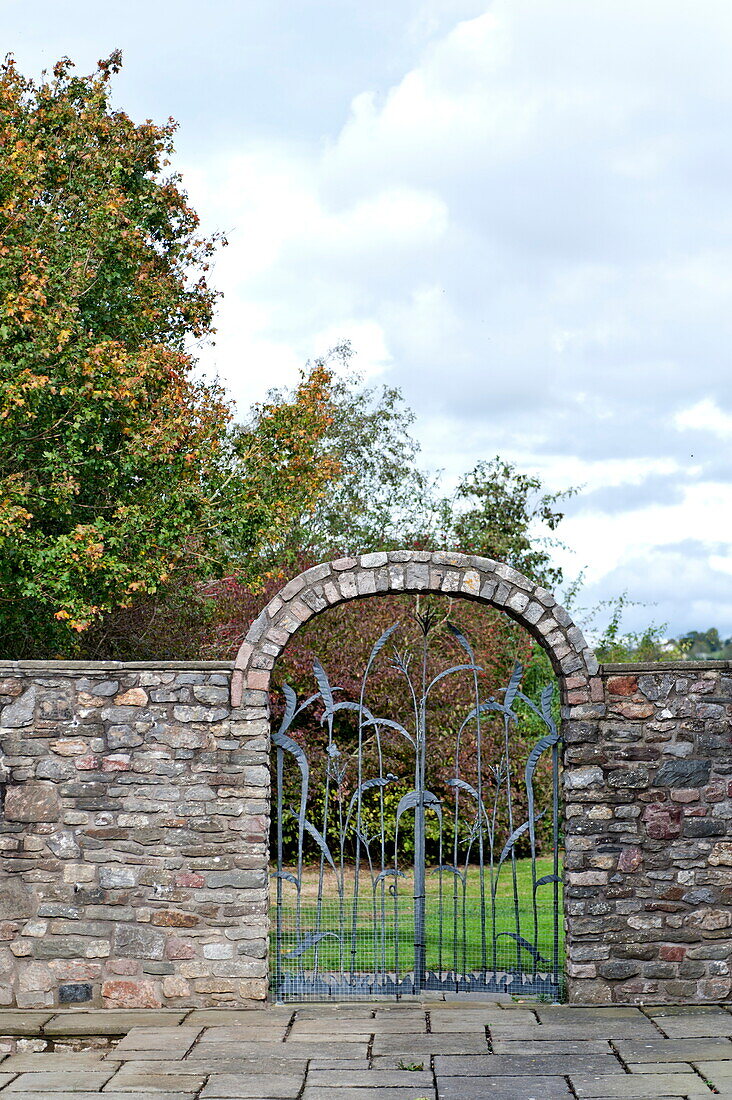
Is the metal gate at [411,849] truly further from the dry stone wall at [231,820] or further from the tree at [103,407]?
the tree at [103,407]

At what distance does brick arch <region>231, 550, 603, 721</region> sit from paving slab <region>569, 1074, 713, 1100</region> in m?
1.95

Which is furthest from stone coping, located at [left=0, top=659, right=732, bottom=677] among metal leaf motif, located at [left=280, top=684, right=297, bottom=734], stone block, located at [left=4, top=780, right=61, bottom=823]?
stone block, located at [left=4, top=780, right=61, bottom=823]

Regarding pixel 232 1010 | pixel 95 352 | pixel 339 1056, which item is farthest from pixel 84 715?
pixel 95 352

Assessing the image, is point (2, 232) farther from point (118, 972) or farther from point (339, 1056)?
point (339, 1056)

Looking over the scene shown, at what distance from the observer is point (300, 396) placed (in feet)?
37.0

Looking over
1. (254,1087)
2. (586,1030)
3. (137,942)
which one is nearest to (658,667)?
(586,1030)

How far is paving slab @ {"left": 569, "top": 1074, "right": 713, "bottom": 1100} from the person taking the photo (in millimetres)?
4688

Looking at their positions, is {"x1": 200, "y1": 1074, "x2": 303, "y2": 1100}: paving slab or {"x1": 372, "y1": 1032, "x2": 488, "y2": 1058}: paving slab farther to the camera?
{"x1": 372, "y1": 1032, "x2": 488, "y2": 1058}: paving slab

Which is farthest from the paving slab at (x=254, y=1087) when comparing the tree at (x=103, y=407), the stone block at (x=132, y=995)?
the tree at (x=103, y=407)

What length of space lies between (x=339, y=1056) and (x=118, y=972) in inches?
→ 59.7

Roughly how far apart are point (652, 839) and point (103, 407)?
5974 millimetres

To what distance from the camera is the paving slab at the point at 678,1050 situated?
17.0 feet

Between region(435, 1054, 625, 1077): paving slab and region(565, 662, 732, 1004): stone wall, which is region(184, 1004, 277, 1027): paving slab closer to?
region(435, 1054, 625, 1077): paving slab

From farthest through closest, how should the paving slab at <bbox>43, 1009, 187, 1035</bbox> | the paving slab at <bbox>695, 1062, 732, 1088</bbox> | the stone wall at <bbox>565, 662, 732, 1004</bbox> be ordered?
the stone wall at <bbox>565, 662, 732, 1004</bbox> → the paving slab at <bbox>43, 1009, 187, 1035</bbox> → the paving slab at <bbox>695, 1062, 732, 1088</bbox>
